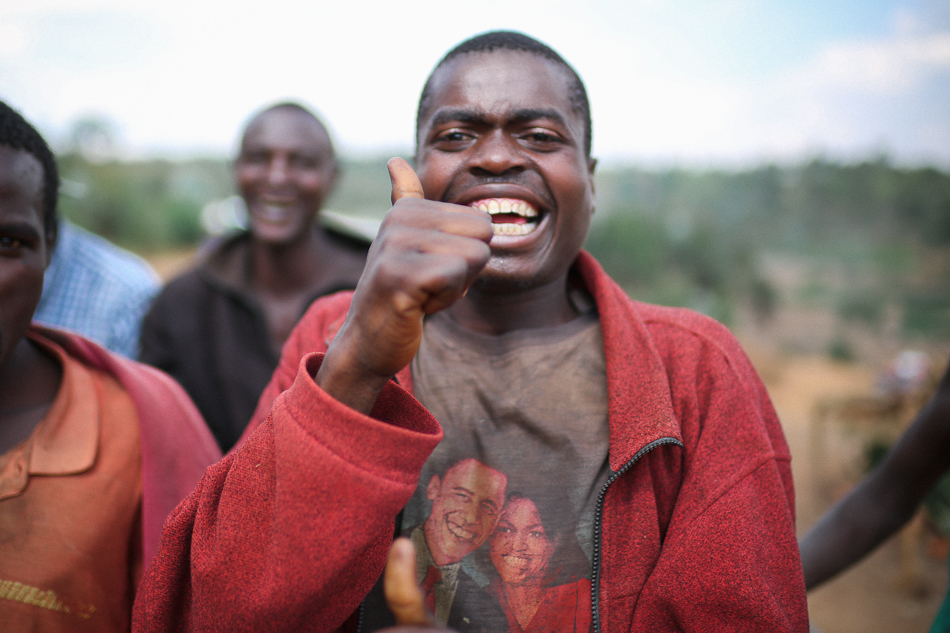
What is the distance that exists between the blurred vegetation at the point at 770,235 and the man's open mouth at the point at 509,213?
25.3 feet

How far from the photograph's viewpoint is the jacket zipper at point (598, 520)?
1.22m

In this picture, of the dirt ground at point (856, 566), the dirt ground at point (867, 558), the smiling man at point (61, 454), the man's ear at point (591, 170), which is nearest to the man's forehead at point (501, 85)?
the man's ear at point (591, 170)

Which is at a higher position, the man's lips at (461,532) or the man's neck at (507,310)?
the man's neck at (507,310)

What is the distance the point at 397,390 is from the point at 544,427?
427 millimetres

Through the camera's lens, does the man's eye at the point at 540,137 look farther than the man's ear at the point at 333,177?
No

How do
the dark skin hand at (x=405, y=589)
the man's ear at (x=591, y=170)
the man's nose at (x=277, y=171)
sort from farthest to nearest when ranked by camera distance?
the man's nose at (x=277, y=171) < the man's ear at (x=591, y=170) < the dark skin hand at (x=405, y=589)

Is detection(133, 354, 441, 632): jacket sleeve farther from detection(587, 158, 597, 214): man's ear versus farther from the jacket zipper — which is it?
detection(587, 158, 597, 214): man's ear

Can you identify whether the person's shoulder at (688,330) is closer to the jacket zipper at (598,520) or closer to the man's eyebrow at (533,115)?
the jacket zipper at (598,520)

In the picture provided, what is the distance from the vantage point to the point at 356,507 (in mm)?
933

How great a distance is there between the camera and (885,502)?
Answer: 1771 millimetres

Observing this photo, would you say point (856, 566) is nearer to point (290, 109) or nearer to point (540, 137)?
point (540, 137)

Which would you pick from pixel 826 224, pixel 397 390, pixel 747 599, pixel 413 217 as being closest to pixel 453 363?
pixel 397 390

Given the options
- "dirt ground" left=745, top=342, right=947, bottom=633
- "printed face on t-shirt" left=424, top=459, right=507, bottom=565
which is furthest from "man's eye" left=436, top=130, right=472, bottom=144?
"dirt ground" left=745, top=342, right=947, bottom=633

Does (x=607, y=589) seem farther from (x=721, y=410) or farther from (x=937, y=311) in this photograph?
(x=937, y=311)
